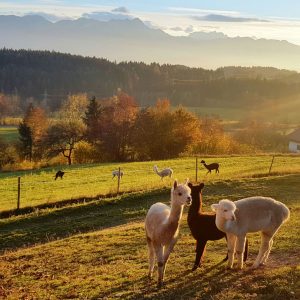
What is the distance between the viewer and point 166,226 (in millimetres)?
10695

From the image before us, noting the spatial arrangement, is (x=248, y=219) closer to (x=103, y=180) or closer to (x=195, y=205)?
(x=195, y=205)

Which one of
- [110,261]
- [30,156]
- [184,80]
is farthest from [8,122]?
[110,261]

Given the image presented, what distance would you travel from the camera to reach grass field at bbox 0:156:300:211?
95.3 feet

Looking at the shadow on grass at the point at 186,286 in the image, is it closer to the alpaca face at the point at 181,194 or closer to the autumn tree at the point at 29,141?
the alpaca face at the point at 181,194

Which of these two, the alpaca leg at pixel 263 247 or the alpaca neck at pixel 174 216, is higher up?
the alpaca neck at pixel 174 216

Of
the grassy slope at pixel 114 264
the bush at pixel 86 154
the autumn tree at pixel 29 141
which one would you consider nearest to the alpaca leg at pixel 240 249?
the grassy slope at pixel 114 264

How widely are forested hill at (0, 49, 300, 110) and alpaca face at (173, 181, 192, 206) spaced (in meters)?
146

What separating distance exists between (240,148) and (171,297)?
67.1 meters

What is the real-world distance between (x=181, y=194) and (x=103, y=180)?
27.9m

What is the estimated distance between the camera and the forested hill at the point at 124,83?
158 m

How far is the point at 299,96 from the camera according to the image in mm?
152000

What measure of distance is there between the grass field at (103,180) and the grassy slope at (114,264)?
19.3 feet

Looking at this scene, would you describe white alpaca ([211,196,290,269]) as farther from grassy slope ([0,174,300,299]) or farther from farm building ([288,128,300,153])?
farm building ([288,128,300,153])

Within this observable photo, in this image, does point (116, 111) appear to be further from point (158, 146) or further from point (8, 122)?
point (8, 122)
